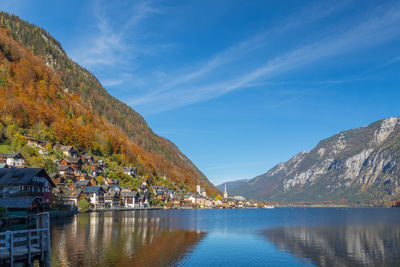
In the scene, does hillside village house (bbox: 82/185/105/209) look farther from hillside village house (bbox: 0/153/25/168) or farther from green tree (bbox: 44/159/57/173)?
hillside village house (bbox: 0/153/25/168)

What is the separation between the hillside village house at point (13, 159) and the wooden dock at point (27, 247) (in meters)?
86.7

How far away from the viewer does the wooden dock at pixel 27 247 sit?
22.7 metres

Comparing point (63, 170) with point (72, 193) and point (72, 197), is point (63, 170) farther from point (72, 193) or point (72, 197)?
point (72, 197)

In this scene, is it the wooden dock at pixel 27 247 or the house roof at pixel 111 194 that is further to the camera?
the house roof at pixel 111 194

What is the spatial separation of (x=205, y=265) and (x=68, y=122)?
15163 cm

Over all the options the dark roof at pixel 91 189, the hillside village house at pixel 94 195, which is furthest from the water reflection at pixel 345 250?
the dark roof at pixel 91 189

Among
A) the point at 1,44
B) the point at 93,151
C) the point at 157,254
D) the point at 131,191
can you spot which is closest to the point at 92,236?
the point at 157,254

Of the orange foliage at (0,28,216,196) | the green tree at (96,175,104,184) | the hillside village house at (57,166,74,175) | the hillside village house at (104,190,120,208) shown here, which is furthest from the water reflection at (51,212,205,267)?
the green tree at (96,175,104,184)

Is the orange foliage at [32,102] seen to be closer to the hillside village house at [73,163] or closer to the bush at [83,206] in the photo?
the hillside village house at [73,163]

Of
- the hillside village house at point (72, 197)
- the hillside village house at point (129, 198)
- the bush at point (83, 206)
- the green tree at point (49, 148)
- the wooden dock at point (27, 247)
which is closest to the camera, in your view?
the wooden dock at point (27, 247)

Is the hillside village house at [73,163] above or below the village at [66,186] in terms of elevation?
Answer: above

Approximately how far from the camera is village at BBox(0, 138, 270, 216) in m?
77.3

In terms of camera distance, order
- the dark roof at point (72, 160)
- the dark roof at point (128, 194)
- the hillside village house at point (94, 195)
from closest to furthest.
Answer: the hillside village house at point (94, 195) → the dark roof at point (72, 160) → the dark roof at point (128, 194)

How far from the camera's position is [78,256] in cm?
4038
